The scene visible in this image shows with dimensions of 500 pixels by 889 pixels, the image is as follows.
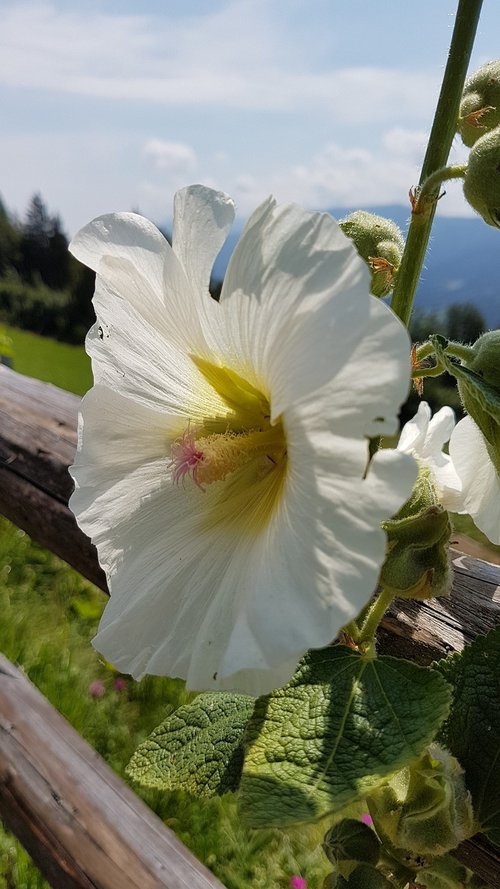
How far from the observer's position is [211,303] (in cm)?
44

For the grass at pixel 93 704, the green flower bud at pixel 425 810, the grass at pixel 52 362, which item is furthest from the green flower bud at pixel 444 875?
the grass at pixel 52 362

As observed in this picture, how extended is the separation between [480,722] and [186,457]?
261 millimetres

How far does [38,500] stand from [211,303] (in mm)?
1007

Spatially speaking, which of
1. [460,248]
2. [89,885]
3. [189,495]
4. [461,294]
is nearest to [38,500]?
[89,885]

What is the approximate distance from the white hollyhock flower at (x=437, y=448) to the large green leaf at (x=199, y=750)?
22cm

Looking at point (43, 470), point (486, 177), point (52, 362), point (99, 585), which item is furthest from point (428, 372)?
point (52, 362)

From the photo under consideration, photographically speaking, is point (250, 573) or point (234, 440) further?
point (234, 440)

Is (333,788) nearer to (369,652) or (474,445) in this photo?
(369,652)

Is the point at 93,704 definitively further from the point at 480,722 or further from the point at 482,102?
the point at 482,102

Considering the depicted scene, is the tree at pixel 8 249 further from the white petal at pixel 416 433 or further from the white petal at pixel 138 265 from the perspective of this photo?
the white petal at pixel 138 265

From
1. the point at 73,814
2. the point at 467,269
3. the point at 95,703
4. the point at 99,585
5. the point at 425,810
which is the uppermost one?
the point at 425,810

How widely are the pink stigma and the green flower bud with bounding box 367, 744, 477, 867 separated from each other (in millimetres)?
219

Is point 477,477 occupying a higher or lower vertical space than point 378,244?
lower

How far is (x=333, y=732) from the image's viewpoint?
0.44 metres
